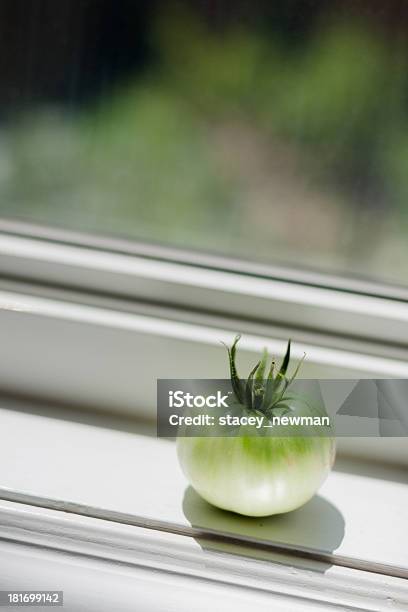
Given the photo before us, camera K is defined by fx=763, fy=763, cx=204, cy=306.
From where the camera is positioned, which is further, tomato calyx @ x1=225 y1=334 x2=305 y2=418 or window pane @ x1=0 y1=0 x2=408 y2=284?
window pane @ x1=0 y1=0 x2=408 y2=284

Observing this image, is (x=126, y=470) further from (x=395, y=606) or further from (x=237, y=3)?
(x=237, y=3)

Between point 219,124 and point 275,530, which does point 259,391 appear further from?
point 219,124

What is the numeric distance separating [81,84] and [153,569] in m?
0.47

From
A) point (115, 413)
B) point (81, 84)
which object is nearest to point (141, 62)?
point (81, 84)

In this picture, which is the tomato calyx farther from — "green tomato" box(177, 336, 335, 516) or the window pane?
the window pane

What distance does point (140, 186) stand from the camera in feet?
2.59

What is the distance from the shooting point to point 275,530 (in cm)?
60

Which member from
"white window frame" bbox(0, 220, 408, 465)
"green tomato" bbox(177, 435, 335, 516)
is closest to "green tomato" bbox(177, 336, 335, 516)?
"green tomato" bbox(177, 435, 335, 516)

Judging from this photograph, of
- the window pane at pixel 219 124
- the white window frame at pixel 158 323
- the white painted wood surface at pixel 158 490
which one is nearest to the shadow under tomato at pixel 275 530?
the white painted wood surface at pixel 158 490

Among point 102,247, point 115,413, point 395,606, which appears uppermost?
point 102,247

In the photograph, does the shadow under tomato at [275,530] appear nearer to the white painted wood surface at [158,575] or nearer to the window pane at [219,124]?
the white painted wood surface at [158,575]

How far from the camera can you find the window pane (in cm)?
71

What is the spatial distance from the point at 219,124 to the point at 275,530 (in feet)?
1.27

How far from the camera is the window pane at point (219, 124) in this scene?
710mm
